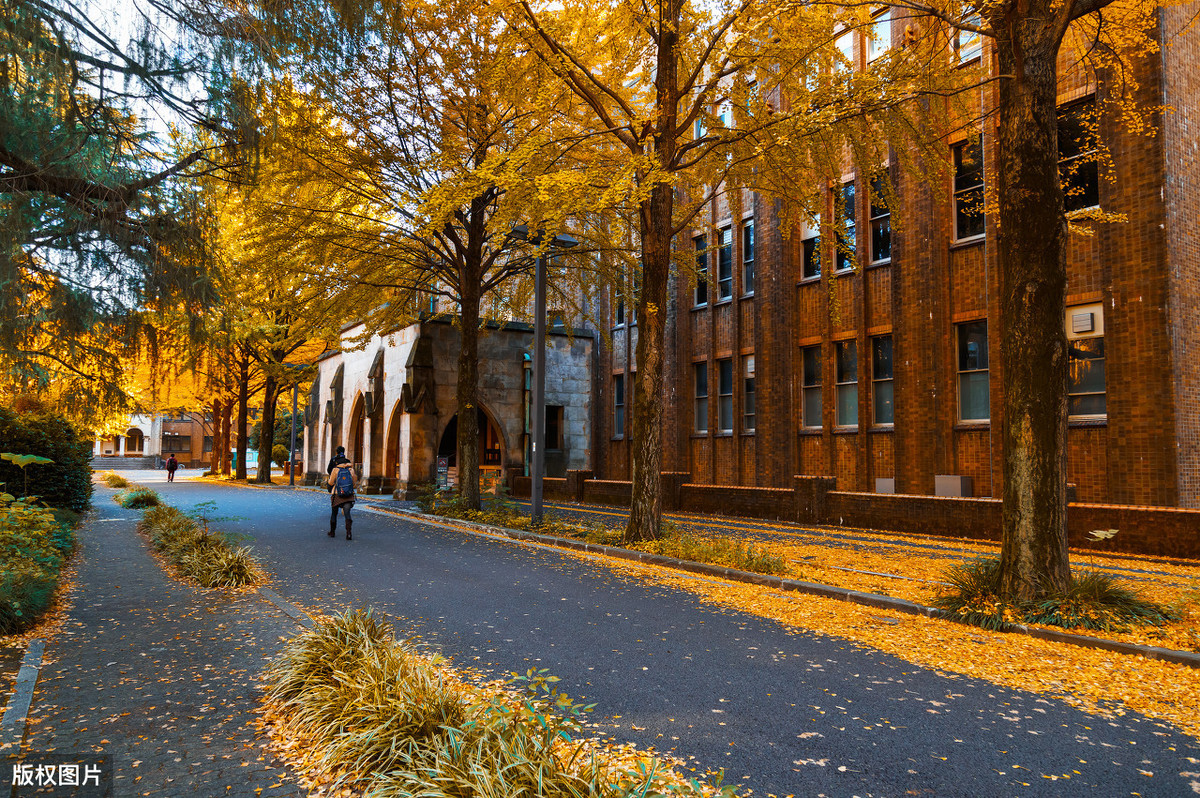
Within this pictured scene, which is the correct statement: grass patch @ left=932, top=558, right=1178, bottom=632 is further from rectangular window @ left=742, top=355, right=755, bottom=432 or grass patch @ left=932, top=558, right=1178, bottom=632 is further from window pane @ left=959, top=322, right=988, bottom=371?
rectangular window @ left=742, top=355, right=755, bottom=432

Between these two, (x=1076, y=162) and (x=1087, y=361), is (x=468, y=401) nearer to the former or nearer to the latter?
(x=1087, y=361)

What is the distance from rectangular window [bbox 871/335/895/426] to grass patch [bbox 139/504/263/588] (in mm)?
14933

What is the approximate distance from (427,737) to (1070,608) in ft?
20.7

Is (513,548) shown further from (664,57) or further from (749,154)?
(664,57)

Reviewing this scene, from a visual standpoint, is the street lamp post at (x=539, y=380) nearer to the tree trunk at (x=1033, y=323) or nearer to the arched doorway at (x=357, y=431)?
the tree trunk at (x=1033, y=323)

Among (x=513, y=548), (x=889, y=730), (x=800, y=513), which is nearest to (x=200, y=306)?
(x=889, y=730)

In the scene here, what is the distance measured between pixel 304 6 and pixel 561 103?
29.4ft

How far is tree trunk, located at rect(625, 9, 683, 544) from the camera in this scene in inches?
495

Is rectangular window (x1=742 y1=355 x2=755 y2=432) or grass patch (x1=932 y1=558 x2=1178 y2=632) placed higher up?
rectangular window (x1=742 y1=355 x2=755 y2=432)

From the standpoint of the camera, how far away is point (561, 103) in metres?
14.5

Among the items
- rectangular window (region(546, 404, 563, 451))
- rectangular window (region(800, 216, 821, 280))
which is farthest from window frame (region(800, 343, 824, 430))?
rectangular window (region(546, 404, 563, 451))

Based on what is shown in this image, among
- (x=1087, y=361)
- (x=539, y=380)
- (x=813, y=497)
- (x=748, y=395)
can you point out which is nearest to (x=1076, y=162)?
(x=1087, y=361)

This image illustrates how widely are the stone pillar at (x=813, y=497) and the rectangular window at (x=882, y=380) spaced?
3.28 metres

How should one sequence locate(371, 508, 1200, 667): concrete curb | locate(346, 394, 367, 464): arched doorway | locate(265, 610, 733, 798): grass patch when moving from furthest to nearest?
locate(346, 394, 367, 464): arched doorway → locate(371, 508, 1200, 667): concrete curb → locate(265, 610, 733, 798): grass patch
